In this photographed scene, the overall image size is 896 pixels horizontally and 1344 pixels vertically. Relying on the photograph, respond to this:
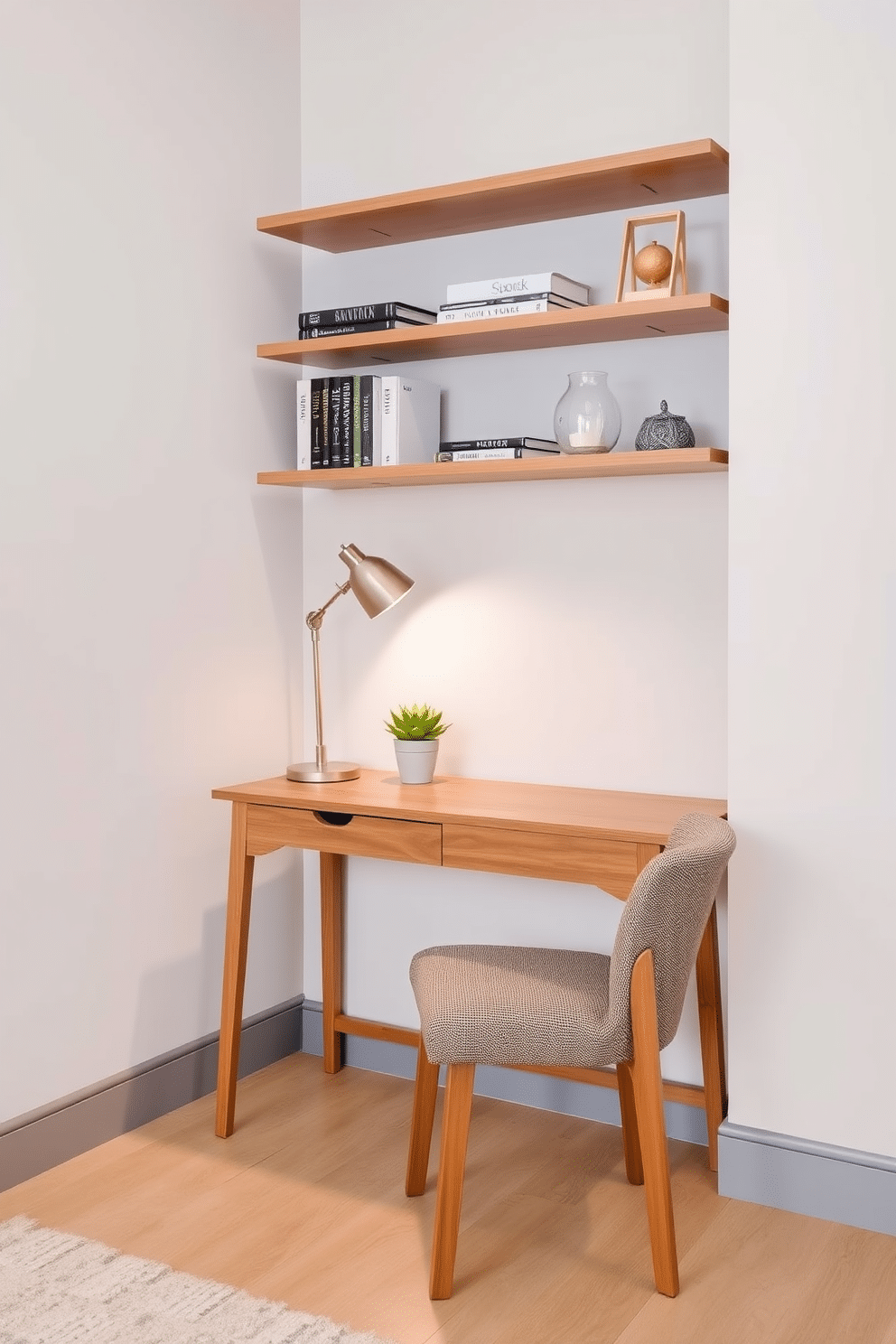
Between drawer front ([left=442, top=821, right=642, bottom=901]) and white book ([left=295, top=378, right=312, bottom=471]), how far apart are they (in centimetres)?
97

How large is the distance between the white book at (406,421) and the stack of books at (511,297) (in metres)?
0.19

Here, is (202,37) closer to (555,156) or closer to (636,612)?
(555,156)

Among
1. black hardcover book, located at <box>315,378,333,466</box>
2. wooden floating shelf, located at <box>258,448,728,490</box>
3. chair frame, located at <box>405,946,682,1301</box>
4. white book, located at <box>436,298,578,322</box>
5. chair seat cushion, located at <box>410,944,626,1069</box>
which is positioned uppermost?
white book, located at <box>436,298,578,322</box>

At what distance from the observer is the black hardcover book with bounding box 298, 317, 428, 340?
267cm

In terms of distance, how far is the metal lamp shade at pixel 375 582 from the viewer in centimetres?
272

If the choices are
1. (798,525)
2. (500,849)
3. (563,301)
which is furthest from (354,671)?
(798,525)

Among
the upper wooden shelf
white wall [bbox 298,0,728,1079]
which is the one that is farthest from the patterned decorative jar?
the upper wooden shelf

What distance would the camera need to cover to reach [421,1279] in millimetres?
2035

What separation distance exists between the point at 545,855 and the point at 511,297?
113 centimetres

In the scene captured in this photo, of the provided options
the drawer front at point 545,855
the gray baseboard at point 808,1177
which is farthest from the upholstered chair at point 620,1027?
the gray baseboard at point 808,1177

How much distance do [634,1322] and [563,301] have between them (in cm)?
186

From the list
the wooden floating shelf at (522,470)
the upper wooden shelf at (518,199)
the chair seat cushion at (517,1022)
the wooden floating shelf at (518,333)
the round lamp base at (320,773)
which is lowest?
the chair seat cushion at (517,1022)

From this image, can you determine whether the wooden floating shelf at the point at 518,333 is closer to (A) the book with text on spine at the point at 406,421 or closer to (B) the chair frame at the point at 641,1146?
(A) the book with text on spine at the point at 406,421

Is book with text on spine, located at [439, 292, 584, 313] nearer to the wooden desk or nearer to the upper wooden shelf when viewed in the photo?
the upper wooden shelf
